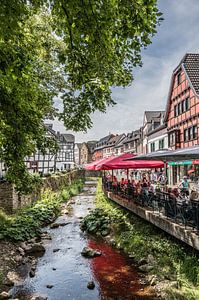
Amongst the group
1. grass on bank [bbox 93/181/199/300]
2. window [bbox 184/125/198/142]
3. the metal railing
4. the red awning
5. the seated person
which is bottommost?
grass on bank [bbox 93/181/199/300]

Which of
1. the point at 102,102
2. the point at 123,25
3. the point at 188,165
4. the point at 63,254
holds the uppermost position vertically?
the point at 123,25

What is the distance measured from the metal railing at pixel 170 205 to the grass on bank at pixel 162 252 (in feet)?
3.61

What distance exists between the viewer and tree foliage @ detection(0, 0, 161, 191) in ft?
15.0

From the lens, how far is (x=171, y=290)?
7.95 meters

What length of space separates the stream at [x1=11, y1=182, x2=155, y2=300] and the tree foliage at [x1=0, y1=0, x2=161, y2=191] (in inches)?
140

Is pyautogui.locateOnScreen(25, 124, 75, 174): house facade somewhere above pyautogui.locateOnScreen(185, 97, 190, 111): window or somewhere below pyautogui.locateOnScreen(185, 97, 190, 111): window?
below

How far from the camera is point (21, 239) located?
13766mm

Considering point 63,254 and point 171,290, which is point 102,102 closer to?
point 171,290

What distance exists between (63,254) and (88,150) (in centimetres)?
10053

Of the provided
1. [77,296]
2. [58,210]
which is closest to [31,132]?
[77,296]

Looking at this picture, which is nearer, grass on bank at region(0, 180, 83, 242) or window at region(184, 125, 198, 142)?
grass on bank at region(0, 180, 83, 242)

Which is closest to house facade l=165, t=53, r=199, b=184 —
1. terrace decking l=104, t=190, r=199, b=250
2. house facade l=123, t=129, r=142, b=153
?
terrace decking l=104, t=190, r=199, b=250

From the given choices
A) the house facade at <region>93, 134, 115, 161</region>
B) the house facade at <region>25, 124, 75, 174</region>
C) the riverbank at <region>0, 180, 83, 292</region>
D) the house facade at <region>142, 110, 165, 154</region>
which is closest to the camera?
the riverbank at <region>0, 180, 83, 292</region>

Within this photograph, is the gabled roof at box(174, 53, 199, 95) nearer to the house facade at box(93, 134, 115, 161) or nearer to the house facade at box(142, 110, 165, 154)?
the house facade at box(142, 110, 165, 154)
